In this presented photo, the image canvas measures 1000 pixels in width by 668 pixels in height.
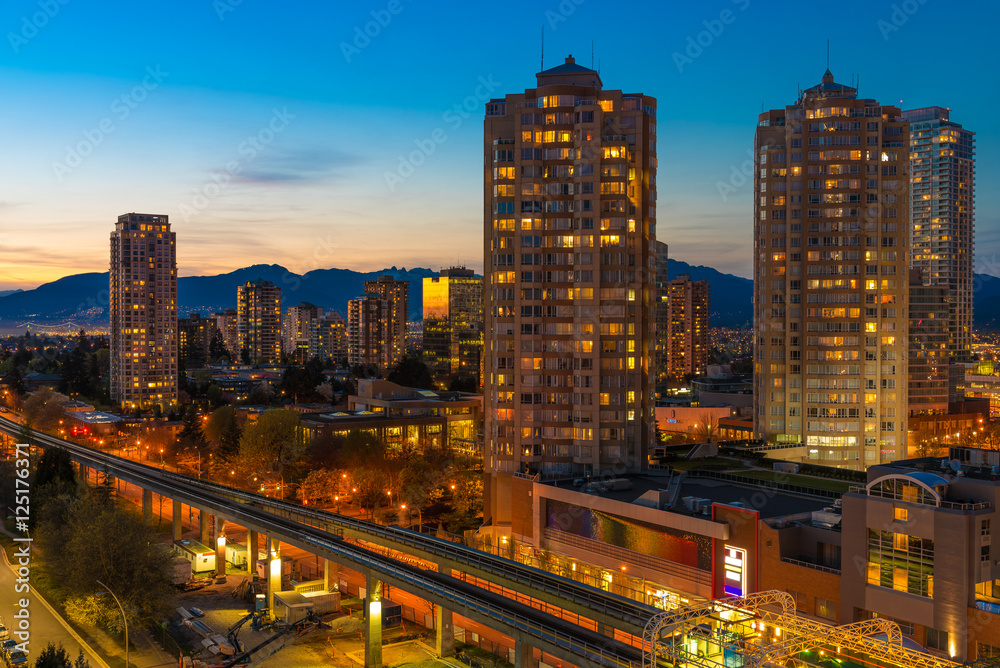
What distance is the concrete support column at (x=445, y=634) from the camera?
155 feet

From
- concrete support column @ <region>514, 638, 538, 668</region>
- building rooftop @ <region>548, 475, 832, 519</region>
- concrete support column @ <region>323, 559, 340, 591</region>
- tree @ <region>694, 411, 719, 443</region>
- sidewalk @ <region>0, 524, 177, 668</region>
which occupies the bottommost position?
sidewalk @ <region>0, 524, 177, 668</region>

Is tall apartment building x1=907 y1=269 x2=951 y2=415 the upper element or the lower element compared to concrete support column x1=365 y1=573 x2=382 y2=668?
upper

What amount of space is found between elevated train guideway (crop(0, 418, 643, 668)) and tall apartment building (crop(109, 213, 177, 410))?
111673 millimetres

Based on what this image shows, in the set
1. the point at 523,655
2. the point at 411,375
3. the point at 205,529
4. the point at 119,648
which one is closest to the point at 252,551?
the point at 205,529

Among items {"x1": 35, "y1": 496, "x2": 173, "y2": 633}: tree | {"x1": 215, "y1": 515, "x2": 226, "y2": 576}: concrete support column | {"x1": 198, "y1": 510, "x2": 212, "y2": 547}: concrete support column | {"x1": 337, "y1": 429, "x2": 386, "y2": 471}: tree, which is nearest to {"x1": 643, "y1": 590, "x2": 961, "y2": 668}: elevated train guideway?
{"x1": 35, "y1": 496, "x2": 173, "y2": 633}: tree

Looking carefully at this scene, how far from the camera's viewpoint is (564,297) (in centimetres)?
7088

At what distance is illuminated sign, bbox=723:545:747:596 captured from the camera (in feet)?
154

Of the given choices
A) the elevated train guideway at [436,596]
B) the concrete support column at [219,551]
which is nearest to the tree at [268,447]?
the elevated train guideway at [436,596]

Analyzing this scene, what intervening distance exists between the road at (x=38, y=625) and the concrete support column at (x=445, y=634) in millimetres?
18785

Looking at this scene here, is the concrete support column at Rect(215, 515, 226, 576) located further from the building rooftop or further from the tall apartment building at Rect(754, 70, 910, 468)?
the tall apartment building at Rect(754, 70, 910, 468)

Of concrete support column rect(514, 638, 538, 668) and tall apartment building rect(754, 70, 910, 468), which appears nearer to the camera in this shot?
concrete support column rect(514, 638, 538, 668)

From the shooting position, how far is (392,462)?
293 ft

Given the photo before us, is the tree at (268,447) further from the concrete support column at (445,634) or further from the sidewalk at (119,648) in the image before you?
the concrete support column at (445,634)

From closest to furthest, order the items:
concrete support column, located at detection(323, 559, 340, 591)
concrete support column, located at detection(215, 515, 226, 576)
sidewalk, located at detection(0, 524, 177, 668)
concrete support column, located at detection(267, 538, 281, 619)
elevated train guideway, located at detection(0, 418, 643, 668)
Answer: elevated train guideway, located at detection(0, 418, 643, 668) → sidewalk, located at detection(0, 524, 177, 668) → concrete support column, located at detection(267, 538, 281, 619) → concrete support column, located at detection(323, 559, 340, 591) → concrete support column, located at detection(215, 515, 226, 576)
